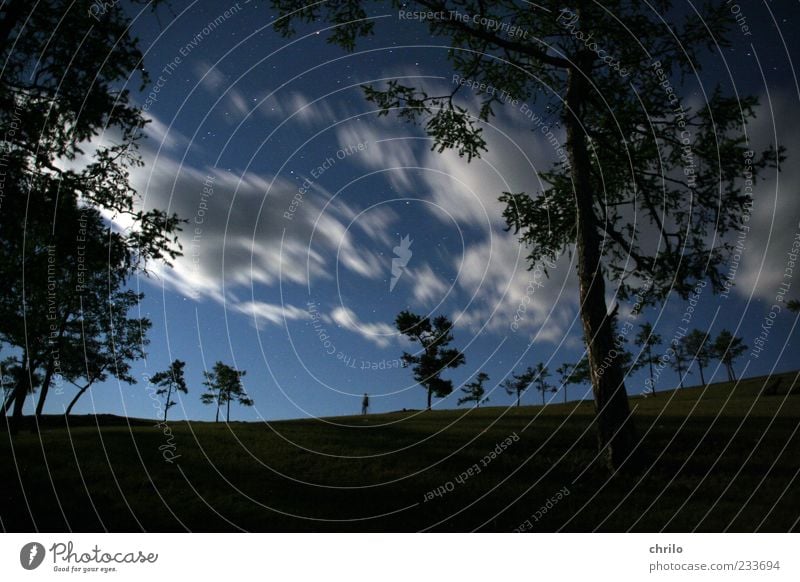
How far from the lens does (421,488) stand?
10922mm

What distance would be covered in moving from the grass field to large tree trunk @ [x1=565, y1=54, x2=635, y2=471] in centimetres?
76

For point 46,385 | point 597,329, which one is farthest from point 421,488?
point 46,385

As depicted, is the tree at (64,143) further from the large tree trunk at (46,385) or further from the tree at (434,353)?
the tree at (434,353)

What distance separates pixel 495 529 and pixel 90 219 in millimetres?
10483

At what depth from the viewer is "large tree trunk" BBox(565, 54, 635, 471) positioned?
10844 mm

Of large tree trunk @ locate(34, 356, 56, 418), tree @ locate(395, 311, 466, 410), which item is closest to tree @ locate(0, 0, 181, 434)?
large tree trunk @ locate(34, 356, 56, 418)

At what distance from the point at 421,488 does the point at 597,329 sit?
549cm

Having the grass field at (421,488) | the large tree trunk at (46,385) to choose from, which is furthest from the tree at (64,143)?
the large tree trunk at (46,385)

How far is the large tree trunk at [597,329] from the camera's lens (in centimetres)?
1084

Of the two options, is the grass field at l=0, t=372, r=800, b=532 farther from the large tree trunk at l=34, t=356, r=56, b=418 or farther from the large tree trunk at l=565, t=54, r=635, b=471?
the large tree trunk at l=34, t=356, r=56, b=418

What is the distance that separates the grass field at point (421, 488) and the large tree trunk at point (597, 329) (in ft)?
2.51
